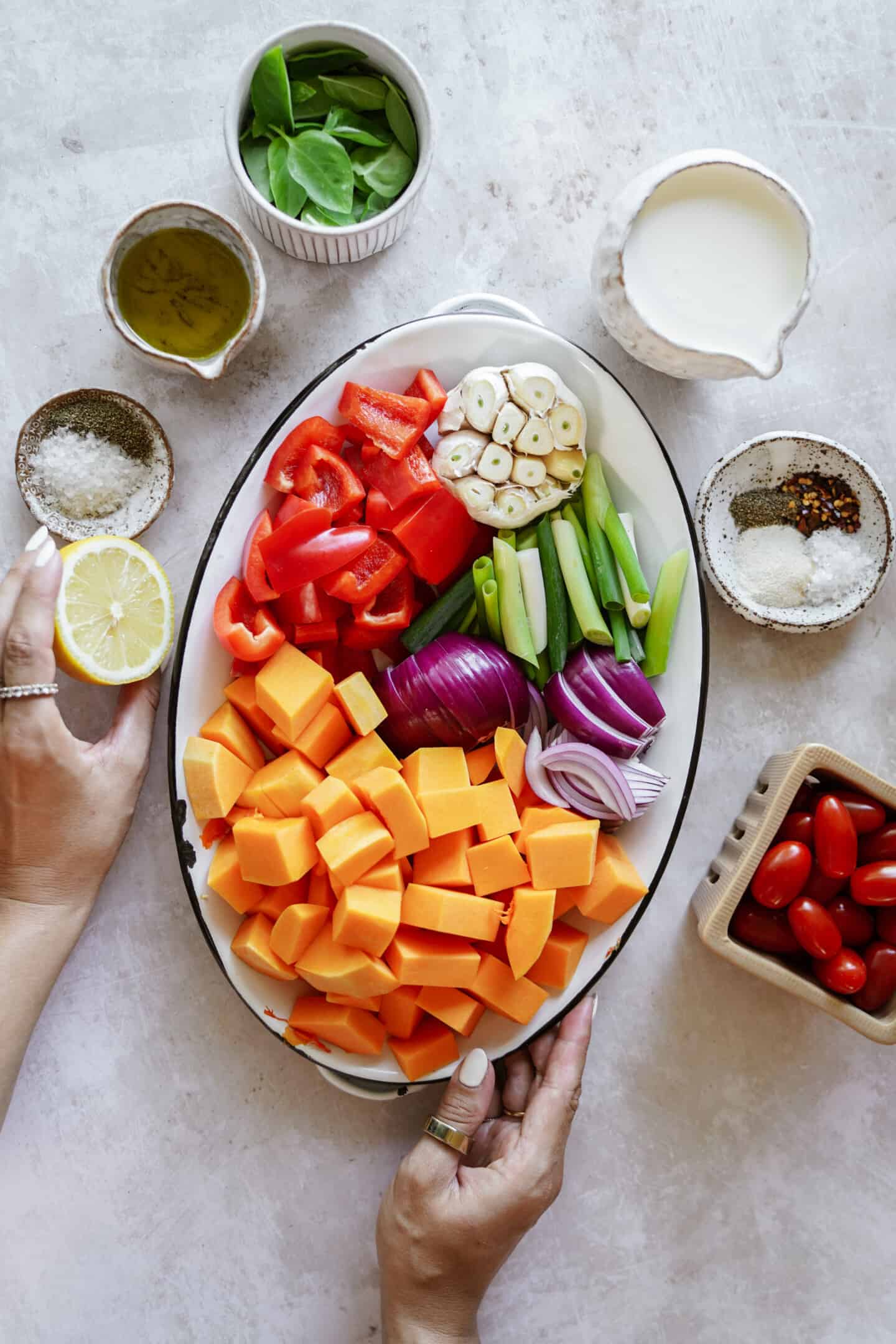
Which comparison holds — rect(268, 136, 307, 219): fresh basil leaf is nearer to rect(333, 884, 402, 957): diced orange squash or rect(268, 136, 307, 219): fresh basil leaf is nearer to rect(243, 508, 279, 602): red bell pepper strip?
rect(243, 508, 279, 602): red bell pepper strip

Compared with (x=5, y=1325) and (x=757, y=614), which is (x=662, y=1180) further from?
(x=5, y=1325)

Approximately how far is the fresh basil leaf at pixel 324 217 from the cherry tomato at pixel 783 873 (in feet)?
4.25

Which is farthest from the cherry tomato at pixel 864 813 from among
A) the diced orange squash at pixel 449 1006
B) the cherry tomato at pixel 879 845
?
the diced orange squash at pixel 449 1006

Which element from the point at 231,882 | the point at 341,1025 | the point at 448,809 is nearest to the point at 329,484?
the point at 448,809

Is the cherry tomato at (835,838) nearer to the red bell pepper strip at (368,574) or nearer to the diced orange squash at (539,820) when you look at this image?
the diced orange squash at (539,820)

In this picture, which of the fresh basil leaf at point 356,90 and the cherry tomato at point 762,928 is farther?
the cherry tomato at point 762,928

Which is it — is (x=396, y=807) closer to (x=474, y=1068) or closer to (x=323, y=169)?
(x=474, y=1068)

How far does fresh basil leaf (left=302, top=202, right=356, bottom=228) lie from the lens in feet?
5.14

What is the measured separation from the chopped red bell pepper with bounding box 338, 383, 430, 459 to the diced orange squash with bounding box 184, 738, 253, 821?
560 millimetres

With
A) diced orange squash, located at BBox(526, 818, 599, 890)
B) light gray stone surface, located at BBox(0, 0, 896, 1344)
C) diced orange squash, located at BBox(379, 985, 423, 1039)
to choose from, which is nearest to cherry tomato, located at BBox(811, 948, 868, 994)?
light gray stone surface, located at BBox(0, 0, 896, 1344)

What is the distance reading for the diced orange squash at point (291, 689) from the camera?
4.94ft

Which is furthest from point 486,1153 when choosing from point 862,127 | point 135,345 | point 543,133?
point 862,127

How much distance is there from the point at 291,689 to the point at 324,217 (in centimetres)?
79

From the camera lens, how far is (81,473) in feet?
5.41
